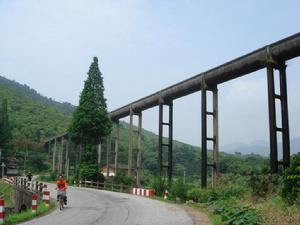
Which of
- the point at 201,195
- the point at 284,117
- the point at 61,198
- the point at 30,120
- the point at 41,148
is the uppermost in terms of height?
the point at 30,120

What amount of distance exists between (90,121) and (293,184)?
4016 cm

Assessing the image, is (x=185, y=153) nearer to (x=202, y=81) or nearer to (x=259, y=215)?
(x=202, y=81)

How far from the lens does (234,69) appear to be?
1112 inches

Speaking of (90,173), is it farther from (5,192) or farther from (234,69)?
(234,69)

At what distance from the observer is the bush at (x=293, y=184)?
50.7 feet

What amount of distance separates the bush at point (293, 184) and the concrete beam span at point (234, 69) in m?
8.82

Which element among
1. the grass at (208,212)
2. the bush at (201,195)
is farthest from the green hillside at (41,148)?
the grass at (208,212)

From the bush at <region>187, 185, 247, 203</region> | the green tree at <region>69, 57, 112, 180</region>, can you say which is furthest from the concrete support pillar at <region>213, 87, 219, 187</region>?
the green tree at <region>69, 57, 112, 180</region>

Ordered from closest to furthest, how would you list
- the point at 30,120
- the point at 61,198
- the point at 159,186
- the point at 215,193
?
the point at 61,198 < the point at 215,193 < the point at 159,186 < the point at 30,120

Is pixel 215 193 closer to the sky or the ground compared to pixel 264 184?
closer to the ground

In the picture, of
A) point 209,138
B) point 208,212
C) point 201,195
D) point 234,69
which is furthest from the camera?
point 209,138

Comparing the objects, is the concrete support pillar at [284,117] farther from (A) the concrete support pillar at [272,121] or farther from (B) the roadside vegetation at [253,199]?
(B) the roadside vegetation at [253,199]

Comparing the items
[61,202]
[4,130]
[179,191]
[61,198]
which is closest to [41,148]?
[4,130]

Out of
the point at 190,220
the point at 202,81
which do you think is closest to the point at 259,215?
the point at 190,220
